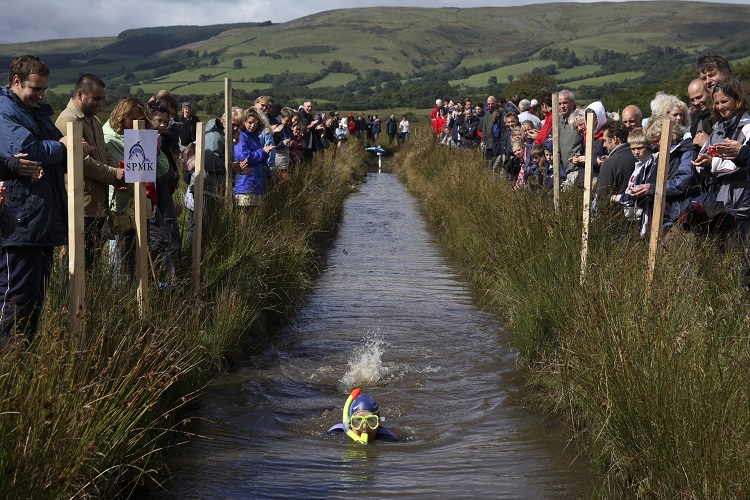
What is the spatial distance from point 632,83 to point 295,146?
95.3 meters

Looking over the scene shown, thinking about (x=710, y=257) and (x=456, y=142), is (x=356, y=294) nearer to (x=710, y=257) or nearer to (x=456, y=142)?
(x=710, y=257)

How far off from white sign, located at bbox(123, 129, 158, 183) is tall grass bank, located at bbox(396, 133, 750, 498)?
281cm

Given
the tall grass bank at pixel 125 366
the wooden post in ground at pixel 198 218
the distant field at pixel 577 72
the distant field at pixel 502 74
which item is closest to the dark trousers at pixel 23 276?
the tall grass bank at pixel 125 366

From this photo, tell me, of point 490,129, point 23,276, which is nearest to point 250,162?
point 23,276

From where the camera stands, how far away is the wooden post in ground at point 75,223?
5.64 metres

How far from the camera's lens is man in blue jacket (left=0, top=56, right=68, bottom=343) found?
6.17 m

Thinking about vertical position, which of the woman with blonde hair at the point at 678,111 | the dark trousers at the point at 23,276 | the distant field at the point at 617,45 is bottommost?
the dark trousers at the point at 23,276

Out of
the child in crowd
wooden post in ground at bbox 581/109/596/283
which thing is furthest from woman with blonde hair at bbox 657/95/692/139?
wooden post in ground at bbox 581/109/596/283

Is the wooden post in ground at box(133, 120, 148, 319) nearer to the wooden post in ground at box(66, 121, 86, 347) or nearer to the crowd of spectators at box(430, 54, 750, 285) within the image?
the wooden post in ground at box(66, 121, 86, 347)

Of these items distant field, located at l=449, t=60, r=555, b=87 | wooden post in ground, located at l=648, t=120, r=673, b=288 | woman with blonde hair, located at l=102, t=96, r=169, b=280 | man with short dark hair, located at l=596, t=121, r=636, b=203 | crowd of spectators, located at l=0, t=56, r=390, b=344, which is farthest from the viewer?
distant field, located at l=449, t=60, r=555, b=87

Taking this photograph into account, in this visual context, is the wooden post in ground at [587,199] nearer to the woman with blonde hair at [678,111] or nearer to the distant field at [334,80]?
the woman with blonde hair at [678,111]

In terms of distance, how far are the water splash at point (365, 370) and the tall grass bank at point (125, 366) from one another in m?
0.93

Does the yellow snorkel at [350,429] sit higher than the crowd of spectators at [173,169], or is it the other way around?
the crowd of spectators at [173,169]

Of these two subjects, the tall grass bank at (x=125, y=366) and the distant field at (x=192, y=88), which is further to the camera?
the distant field at (x=192, y=88)
